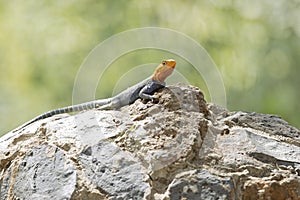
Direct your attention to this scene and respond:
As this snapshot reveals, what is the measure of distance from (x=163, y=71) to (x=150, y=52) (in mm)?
1102

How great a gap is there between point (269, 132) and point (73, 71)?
7.50 ft

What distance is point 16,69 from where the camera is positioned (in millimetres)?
4059

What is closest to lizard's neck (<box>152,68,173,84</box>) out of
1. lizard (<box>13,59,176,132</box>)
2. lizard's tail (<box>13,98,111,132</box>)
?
lizard (<box>13,59,176,132</box>)

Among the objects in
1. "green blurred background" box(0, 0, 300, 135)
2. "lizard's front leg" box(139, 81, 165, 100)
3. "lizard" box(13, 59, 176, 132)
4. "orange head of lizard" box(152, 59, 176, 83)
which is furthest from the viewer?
"green blurred background" box(0, 0, 300, 135)

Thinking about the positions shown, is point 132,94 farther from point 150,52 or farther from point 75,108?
point 150,52

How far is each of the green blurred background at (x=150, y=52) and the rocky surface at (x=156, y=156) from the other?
1.32 meters

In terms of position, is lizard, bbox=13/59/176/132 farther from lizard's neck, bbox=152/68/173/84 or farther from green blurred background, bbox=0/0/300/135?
green blurred background, bbox=0/0/300/135

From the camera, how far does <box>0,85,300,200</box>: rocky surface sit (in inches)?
53.6

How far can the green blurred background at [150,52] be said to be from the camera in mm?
3420

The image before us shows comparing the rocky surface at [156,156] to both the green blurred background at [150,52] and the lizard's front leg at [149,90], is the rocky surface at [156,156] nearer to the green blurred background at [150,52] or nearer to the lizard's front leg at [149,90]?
the lizard's front leg at [149,90]

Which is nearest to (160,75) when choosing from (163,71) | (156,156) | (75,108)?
(163,71)

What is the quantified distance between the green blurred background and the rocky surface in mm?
1324

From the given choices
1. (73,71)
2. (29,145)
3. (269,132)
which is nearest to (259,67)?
(73,71)

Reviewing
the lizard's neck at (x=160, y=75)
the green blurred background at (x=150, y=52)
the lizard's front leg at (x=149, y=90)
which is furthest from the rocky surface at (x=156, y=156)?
the green blurred background at (x=150, y=52)
